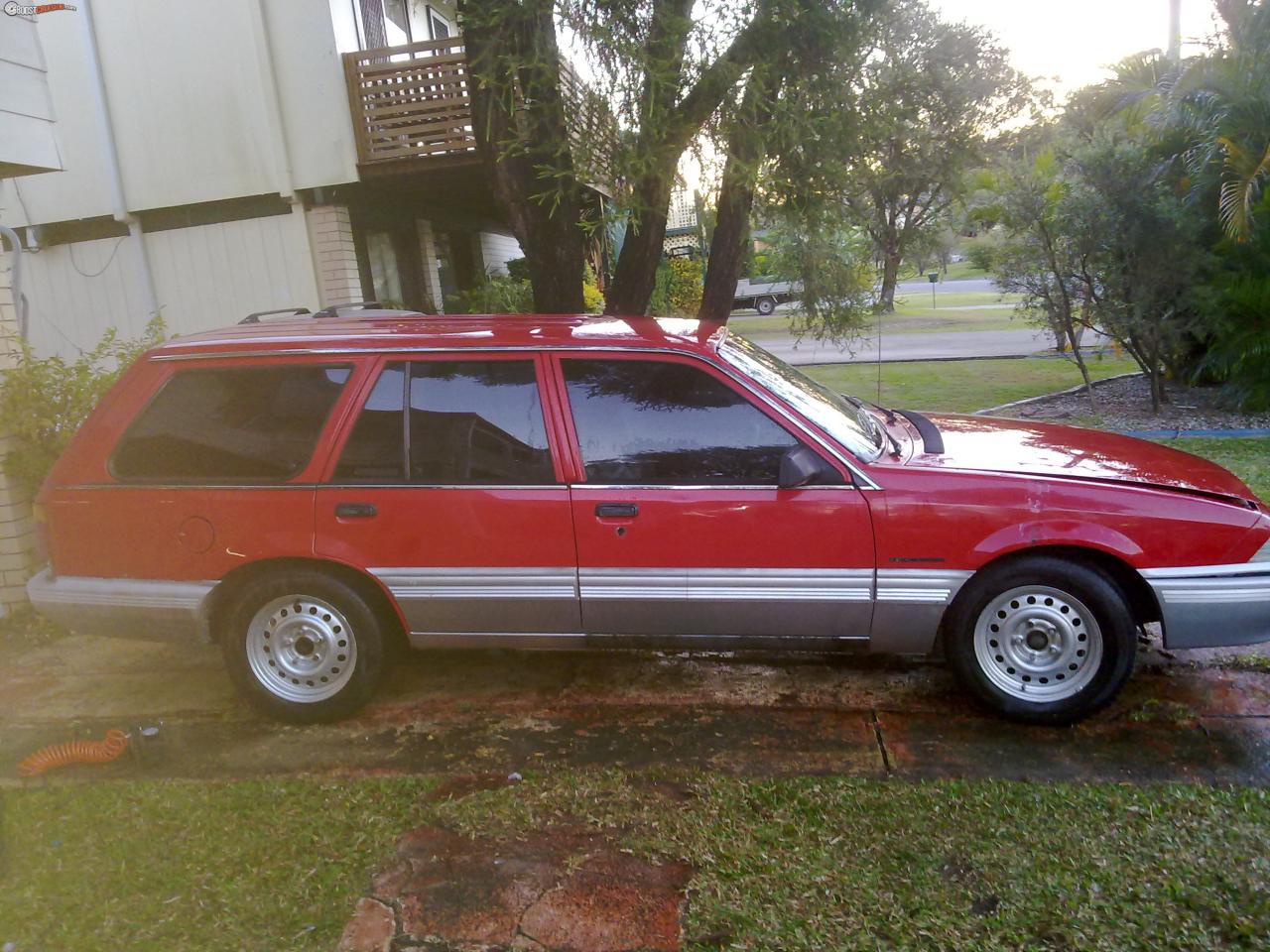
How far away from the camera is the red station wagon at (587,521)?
396cm

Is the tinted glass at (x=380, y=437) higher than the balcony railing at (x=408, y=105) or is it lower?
lower

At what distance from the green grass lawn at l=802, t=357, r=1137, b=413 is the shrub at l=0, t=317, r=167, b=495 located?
844cm

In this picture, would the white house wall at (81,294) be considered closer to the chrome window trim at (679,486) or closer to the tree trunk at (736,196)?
the tree trunk at (736,196)

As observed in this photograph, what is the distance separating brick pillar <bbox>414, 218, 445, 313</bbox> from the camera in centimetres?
1398

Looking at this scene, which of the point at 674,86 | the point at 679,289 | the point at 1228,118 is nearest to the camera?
the point at 674,86

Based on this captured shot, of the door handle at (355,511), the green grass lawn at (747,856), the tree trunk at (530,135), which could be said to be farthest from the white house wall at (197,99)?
the green grass lawn at (747,856)

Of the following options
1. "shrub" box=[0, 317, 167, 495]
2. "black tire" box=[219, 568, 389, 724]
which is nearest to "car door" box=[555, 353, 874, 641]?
"black tire" box=[219, 568, 389, 724]

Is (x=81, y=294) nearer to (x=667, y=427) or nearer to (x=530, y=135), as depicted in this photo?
(x=530, y=135)

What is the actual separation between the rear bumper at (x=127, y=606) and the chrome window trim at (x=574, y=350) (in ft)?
3.43

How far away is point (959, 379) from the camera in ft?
48.1

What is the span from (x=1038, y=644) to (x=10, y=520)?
5787 mm

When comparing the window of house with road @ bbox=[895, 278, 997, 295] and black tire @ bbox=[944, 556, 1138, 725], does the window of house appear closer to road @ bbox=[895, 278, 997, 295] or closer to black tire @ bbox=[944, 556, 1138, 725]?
black tire @ bbox=[944, 556, 1138, 725]

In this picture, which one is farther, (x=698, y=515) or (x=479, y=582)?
(x=479, y=582)

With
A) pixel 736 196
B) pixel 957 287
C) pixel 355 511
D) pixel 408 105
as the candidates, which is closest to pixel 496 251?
pixel 408 105
